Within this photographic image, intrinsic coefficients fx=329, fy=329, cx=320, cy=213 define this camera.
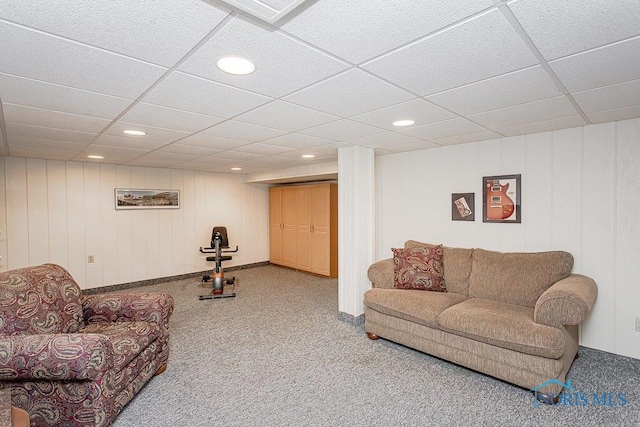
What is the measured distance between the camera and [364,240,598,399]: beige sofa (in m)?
2.36

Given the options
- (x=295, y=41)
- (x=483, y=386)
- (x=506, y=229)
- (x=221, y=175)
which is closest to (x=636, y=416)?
(x=483, y=386)

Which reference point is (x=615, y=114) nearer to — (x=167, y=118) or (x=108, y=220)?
(x=167, y=118)

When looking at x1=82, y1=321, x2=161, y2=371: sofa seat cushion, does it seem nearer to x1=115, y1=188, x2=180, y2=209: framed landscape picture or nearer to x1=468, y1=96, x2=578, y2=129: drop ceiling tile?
x1=468, y1=96, x2=578, y2=129: drop ceiling tile

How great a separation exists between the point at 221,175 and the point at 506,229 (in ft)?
17.6

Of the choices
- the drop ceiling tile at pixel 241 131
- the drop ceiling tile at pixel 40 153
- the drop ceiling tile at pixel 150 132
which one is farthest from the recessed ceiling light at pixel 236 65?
the drop ceiling tile at pixel 40 153

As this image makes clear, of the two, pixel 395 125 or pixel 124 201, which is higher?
pixel 395 125

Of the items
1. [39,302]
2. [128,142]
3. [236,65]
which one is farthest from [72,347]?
[128,142]

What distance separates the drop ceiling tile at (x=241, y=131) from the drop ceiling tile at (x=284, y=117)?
0.43 ft

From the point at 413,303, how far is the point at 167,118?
2.71m

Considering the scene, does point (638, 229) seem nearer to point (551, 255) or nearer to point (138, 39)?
point (551, 255)

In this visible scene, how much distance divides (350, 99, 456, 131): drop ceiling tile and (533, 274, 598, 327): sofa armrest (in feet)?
5.14

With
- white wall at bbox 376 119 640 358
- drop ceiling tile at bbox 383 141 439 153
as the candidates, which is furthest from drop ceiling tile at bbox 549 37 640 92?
drop ceiling tile at bbox 383 141 439 153

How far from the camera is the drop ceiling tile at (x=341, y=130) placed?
2.88m

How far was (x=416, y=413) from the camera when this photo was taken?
2.24 metres
